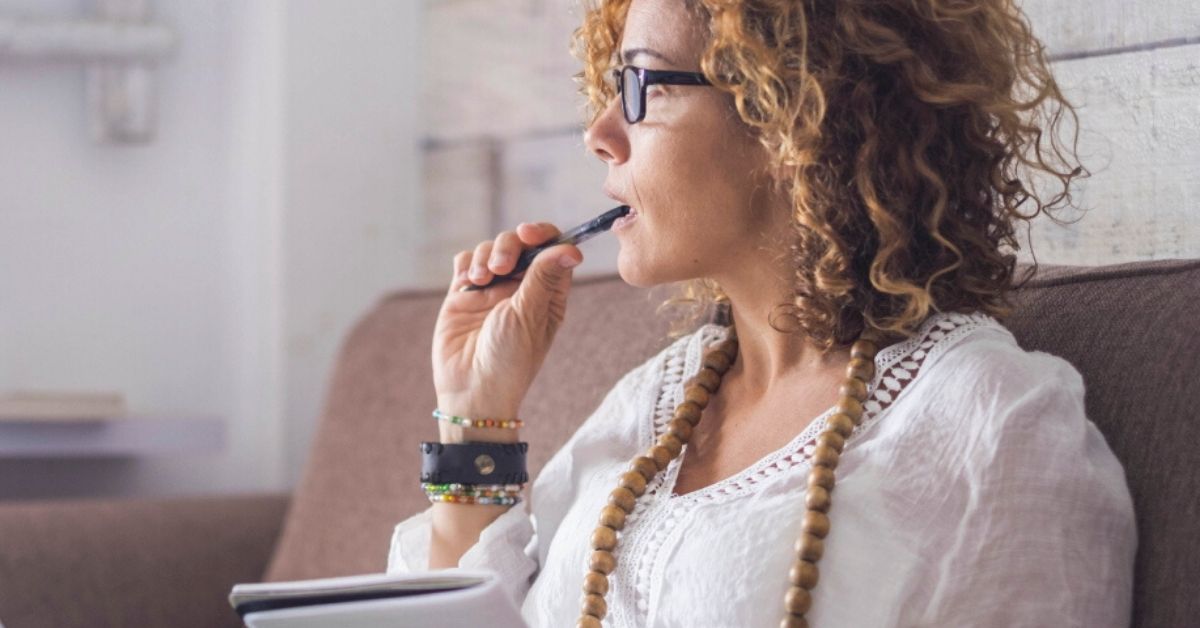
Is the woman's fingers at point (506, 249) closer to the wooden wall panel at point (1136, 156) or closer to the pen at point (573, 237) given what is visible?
the pen at point (573, 237)

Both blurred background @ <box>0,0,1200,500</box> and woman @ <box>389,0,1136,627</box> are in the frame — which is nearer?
woman @ <box>389,0,1136,627</box>

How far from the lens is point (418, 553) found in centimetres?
Answer: 128

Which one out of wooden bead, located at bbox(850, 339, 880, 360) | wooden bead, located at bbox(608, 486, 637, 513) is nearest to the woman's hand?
wooden bead, located at bbox(608, 486, 637, 513)

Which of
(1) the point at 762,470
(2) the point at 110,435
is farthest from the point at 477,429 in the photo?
(2) the point at 110,435

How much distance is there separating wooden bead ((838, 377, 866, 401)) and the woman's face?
0.47 feet

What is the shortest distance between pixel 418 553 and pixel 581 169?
90cm

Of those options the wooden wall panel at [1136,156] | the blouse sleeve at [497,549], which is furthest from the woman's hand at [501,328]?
the wooden wall panel at [1136,156]

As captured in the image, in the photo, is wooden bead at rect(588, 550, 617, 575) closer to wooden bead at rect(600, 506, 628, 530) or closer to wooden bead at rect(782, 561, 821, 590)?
wooden bead at rect(600, 506, 628, 530)

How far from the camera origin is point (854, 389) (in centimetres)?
102

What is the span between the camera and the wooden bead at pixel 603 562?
107 cm

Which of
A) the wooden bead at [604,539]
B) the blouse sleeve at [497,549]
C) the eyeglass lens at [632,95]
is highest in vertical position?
the eyeglass lens at [632,95]

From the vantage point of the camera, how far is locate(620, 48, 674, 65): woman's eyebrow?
1105 mm

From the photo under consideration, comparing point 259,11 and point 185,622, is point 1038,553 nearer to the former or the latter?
point 185,622

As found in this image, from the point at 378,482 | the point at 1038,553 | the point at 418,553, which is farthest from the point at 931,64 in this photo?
the point at 378,482
